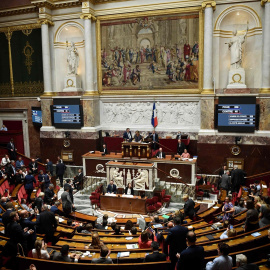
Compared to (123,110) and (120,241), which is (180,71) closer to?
(123,110)

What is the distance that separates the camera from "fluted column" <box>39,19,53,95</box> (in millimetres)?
17906

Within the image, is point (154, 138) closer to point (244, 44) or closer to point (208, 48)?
point (208, 48)

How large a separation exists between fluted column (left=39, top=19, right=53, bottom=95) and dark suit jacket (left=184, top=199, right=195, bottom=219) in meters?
12.2

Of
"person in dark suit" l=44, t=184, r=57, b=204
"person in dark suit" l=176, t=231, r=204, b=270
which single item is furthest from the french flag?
"person in dark suit" l=176, t=231, r=204, b=270

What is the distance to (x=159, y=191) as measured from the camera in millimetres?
13836

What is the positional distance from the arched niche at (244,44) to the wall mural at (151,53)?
1132mm

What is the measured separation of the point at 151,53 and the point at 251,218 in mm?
12095

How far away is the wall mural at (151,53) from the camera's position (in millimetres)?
16328

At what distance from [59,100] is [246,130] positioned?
10.8 meters

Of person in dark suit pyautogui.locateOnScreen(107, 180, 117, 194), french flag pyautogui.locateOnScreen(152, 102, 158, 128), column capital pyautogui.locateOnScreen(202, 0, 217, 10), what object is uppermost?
column capital pyautogui.locateOnScreen(202, 0, 217, 10)

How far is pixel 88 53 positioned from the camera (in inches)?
683

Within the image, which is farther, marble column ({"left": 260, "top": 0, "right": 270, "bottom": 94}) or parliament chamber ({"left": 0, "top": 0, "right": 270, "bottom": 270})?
marble column ({"left": 260, "top": 0, "right": 270, "bottom": 94})

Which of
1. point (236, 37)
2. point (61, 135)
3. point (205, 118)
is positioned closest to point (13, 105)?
point (61, 135)

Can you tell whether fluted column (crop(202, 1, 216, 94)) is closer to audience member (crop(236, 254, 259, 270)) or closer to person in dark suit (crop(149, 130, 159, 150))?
person in dark suit (crop(149, 130, 159, 150))
